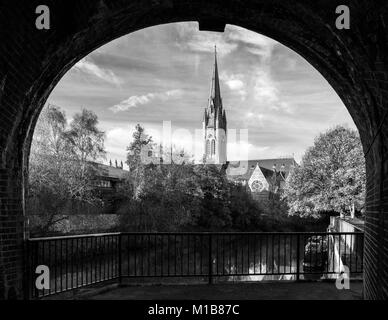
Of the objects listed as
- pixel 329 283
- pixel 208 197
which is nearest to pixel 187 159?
pixel 208 197

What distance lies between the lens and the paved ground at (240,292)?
6.38m

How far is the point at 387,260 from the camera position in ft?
11.3

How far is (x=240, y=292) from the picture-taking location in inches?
260

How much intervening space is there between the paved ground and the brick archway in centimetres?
216

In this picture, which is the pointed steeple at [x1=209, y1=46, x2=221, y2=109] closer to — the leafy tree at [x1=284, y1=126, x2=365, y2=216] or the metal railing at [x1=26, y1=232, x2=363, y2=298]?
the leafy tree at [x1=284, y1=126, x2=365, y2=216]

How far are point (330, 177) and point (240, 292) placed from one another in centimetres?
3252

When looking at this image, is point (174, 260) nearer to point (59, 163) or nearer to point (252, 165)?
point (59, 163)

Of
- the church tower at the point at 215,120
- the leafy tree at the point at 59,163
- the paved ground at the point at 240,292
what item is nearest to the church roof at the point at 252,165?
the church tower at the point at 215,120

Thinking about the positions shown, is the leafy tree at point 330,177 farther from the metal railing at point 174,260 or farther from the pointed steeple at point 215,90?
the pointed steeple at point 215,90

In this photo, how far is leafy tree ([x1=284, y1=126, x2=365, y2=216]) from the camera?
3406 cm

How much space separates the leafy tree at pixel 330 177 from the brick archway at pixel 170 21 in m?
31.8

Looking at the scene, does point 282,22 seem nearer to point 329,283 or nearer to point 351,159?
point 329,283
